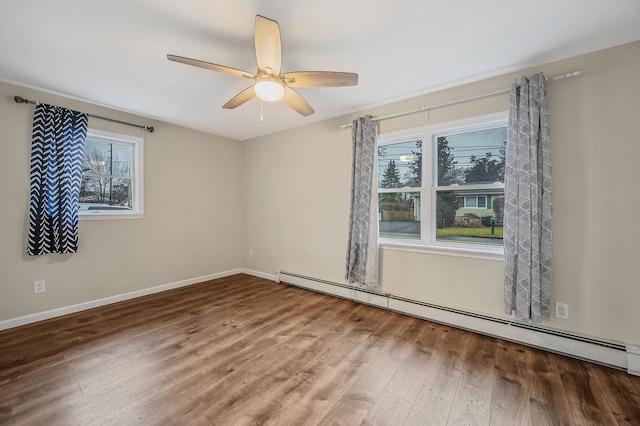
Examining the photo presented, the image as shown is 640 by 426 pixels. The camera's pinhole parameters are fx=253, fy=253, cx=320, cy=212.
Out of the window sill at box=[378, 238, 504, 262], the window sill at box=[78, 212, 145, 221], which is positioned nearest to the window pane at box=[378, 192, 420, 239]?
the window sill at box=[378, 238, 504, 262]

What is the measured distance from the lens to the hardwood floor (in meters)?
1.51

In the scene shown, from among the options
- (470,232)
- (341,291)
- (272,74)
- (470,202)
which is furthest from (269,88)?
(341,291)

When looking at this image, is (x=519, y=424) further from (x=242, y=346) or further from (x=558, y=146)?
(x=558, y=146)

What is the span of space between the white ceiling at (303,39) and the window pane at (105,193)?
1050 millimetres

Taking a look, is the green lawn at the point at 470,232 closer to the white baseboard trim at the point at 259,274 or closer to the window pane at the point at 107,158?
the white baseboard trim at the point at 259,274

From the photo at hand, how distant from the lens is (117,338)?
238 centimetres

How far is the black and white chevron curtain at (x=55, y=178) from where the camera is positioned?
2.70m

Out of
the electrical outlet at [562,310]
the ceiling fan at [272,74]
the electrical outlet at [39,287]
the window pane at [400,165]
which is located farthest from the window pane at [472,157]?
the electrical outlet at [39,287]

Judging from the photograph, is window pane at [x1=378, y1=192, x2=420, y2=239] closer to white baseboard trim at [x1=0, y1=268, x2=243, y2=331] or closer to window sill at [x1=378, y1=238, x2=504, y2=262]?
window sill at [x1=378, y1=238, x2=504, y2=262]

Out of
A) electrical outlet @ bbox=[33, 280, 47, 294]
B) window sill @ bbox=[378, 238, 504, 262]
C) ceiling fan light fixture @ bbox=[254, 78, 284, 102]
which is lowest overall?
electrical outlet @ bbox=[33, 280, 47, 294]

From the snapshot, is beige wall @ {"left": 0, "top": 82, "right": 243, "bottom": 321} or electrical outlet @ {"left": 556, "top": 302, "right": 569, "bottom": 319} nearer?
electrical outlet @ {"left": 556, "top": 302, "right": 569, "bottom": 319}

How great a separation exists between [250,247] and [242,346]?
2629 millimetres

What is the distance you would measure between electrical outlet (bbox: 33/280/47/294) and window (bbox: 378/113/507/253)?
3.90 m

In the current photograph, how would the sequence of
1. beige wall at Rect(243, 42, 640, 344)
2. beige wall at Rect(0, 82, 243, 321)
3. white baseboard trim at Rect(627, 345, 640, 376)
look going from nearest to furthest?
white baseboard trim at Rect(627, 345, 640, 376) < beige wall at Rect(243, 42, 640, 344) < beige wall at Rect(0, 82, 243, 321)
